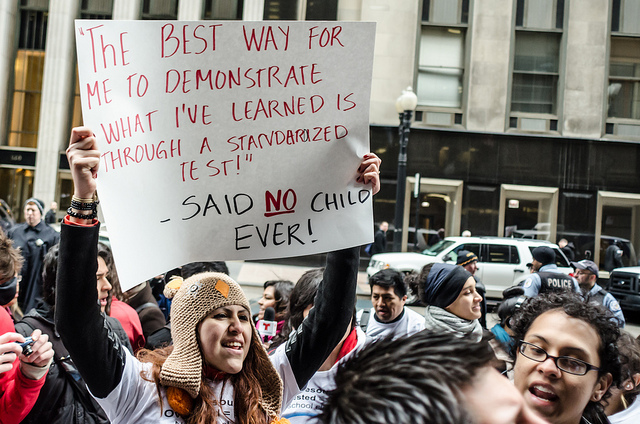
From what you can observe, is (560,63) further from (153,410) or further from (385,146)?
(153,410)

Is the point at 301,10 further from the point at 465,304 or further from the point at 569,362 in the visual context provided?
the point at 569,362

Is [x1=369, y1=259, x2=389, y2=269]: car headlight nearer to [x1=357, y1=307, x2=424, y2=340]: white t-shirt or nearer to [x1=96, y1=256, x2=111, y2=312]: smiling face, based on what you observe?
[x1=357, y1=307, x2=424, y2=340]: white t-shirt

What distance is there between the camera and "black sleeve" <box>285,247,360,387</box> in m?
2.15

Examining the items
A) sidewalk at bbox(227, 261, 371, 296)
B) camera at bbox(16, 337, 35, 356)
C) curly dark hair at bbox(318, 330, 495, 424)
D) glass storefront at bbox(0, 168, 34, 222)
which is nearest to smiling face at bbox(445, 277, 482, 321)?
camera at bbox(16, 337, 35, 356)

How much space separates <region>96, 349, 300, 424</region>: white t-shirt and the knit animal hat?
3.3 inches

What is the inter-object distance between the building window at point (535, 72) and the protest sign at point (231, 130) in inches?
701

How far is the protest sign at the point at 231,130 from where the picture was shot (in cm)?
212

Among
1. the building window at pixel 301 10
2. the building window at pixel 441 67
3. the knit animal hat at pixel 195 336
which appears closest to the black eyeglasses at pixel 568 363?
the knit animal hat at pixel 195 336

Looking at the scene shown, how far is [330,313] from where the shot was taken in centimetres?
214

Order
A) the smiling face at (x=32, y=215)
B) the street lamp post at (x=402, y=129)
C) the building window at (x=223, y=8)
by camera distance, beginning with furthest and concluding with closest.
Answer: the building window at (x=223, y=8), the street lamp post at (x=402, y=129), the smiling face at (x=32, y=215)

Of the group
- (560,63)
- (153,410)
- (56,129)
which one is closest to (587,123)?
(560,63)

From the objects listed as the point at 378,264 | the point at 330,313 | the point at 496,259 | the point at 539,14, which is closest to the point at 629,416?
the point at 330,313

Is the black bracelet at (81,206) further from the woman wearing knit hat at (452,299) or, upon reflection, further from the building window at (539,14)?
the building window at (539,14)

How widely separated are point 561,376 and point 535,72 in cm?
1885
